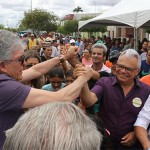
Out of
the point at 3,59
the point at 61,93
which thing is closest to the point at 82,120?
the point at 61,93

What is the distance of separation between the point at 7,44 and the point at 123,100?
1138 millimetres

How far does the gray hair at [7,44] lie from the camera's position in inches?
78.3

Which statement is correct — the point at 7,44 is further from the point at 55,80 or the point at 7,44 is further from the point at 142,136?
the point at 55,80

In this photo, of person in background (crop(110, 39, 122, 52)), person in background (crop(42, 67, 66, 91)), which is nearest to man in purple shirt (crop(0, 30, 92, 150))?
person in background (crop(42, 67, 66, 91))

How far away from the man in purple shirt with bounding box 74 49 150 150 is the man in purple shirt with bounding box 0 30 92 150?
1.82 feet

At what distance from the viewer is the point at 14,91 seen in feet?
6.13

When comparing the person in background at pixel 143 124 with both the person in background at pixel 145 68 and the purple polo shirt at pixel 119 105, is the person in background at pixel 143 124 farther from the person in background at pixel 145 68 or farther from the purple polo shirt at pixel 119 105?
the person in background at pixel 145 68

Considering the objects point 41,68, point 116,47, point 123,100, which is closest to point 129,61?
point 123,100

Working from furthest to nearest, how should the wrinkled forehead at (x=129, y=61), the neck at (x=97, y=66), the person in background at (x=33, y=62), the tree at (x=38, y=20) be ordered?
1. the tree at (x=38, y=20)
2. the neck at (x=97, y=66)
3. the person in background at (x=33, y=62)
4. the wrinkled forehead at (x=129, y=61)

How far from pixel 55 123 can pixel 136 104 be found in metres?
1.73

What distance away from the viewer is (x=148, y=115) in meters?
2.47

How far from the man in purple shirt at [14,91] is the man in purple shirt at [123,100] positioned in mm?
556

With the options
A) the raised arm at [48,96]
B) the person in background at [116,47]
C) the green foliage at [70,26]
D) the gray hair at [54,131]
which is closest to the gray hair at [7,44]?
the raised arm at [48,96]

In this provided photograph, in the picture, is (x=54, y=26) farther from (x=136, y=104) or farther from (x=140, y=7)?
(x=136, y=104)
